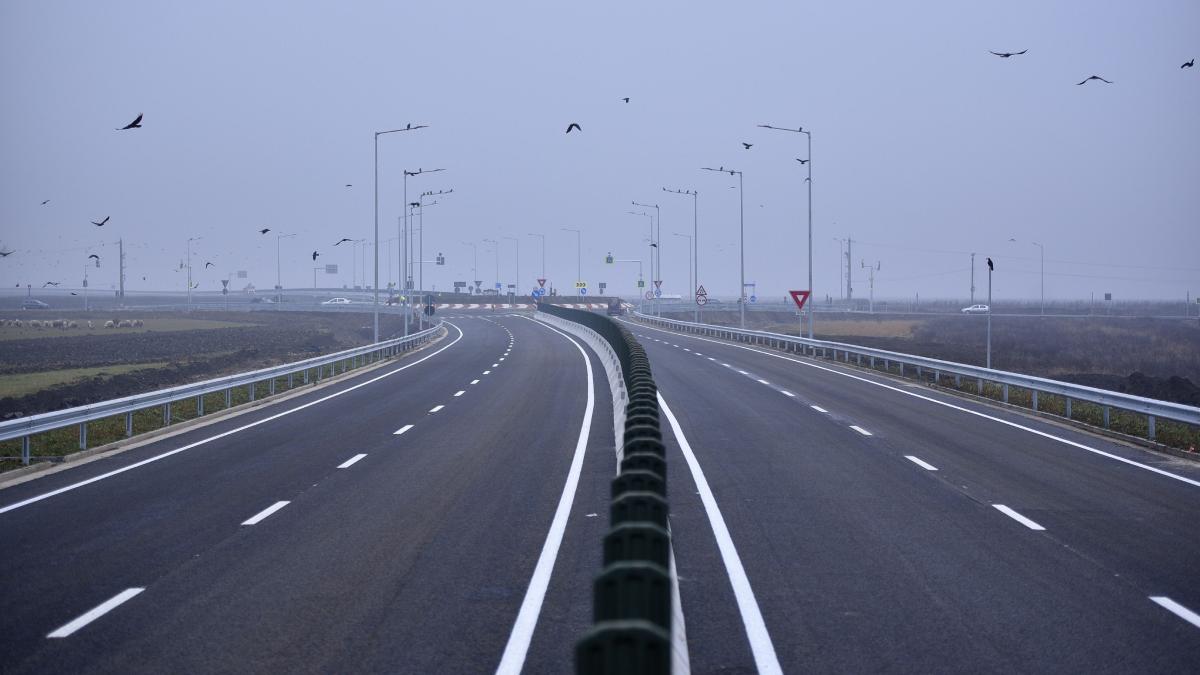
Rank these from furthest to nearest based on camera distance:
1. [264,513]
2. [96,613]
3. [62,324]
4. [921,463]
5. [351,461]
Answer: [62,324]
[351,461]
[921,463]
[264,513]
[96,613]

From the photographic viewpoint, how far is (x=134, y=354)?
52469 millimetres

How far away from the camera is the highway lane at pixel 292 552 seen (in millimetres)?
8062

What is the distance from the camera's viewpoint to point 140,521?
42.8 feet

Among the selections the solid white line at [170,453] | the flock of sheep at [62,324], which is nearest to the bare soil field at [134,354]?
the flock of sheep at [62,324]

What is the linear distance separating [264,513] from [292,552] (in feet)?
7.97

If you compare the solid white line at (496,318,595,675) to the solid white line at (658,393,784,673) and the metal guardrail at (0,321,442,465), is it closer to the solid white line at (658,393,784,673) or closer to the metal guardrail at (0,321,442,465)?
the solid white line at (658,393,784,673)

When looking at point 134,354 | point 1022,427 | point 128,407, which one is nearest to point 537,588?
point 128,407

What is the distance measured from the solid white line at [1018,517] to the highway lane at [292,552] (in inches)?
203

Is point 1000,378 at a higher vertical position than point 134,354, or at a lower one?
higher

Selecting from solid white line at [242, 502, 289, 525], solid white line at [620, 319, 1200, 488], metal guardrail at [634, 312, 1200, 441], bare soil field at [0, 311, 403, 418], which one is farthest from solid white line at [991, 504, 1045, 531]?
bare soil field at [0, 311, 403, 418]

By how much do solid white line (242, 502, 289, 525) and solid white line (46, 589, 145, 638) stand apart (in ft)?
10.8

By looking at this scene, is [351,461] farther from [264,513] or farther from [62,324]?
[62,324]

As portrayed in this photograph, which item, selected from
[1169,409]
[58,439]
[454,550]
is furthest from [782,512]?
[58,439]

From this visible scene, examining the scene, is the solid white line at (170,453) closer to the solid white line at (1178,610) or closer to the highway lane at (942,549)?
the highway lane at (942,549)
